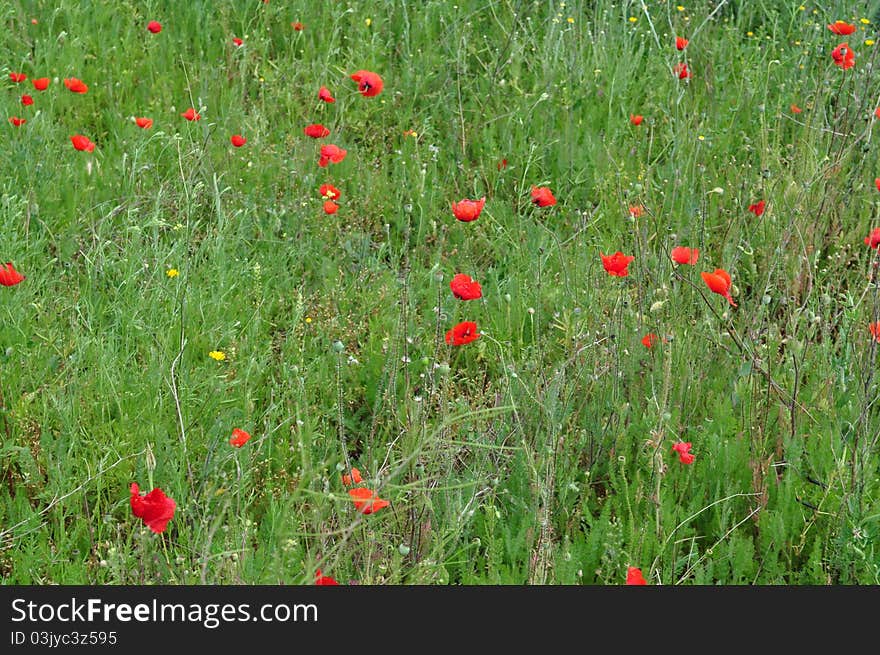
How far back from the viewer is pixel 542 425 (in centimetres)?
259

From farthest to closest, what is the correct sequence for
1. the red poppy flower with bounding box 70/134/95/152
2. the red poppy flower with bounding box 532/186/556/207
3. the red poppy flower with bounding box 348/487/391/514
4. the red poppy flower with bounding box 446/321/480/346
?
the red poppy flower with bounding box 70/134/95/152, the red poppy flower with bounding box 532/186/556/207, the red poppy flower with bounding box 446/321/480/346, the red poppy flower with bounding box 348/487/391/514

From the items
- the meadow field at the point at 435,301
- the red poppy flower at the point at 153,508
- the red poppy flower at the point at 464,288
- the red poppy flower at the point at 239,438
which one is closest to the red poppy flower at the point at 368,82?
the meadow field at the point at 435,301

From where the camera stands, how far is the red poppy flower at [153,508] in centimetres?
189

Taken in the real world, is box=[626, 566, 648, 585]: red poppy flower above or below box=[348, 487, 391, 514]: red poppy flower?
below

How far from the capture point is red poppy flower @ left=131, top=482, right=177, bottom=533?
189 centimetres

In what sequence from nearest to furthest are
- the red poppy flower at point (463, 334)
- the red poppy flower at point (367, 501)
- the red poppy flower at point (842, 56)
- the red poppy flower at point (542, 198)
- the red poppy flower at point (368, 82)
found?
the red poppy flower at point (367, 501) < the red poppy flower at point (463, 334) < the red poppy flower at point (542, 198) < the red poppy flower at point (842, 56) < the red poppy flower at point (368, 82)

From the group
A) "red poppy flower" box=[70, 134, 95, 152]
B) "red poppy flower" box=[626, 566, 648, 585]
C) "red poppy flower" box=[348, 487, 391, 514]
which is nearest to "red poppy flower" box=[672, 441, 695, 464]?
"red poppy flower" box=[626, 566, 648, 585]

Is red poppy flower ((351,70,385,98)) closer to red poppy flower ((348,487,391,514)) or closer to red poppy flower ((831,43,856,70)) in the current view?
red poppy flower ((831,43,856,70))

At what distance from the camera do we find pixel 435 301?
3.20m

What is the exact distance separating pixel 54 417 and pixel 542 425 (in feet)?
3.83

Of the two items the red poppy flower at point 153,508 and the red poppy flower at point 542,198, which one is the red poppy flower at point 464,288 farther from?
the red poppy flower at point 153,508

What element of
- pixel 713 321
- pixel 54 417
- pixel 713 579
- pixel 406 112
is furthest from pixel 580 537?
pixel 406 112

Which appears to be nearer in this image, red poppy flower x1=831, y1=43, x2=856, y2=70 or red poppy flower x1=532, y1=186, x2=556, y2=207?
red poppy flower x1=532, y1=186, x2=556, y2=207

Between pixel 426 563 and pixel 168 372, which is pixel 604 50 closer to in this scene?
pixel 168 372
